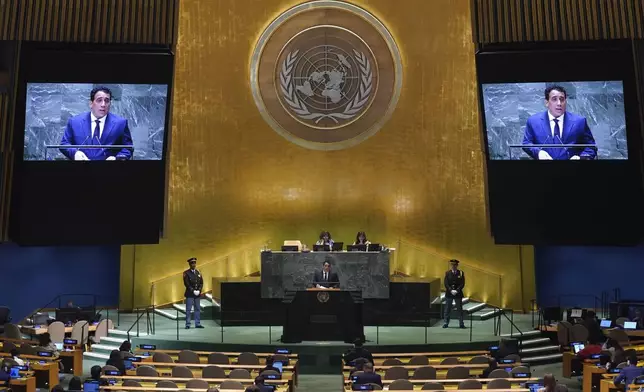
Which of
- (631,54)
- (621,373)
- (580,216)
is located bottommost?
(621,373)

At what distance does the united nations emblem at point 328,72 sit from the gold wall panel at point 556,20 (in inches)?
130

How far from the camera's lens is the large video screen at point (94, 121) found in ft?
60.1

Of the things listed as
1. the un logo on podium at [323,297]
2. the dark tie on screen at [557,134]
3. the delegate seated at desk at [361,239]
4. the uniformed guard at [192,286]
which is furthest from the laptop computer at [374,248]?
the dark tie on screen at [557,134]

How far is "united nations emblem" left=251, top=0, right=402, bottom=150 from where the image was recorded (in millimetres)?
21250

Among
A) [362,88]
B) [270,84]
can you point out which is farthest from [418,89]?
[270,84]

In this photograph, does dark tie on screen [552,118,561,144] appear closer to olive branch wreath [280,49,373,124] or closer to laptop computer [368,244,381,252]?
laptop computer [368,244,381,252]

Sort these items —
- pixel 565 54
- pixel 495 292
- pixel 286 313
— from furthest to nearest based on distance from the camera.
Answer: pixel 495 292, pixel 565 54, pixel 286 313

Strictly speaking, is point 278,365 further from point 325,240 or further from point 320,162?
point 320,162

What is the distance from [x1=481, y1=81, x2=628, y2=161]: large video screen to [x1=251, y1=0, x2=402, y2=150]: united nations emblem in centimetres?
398

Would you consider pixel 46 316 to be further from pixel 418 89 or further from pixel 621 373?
pixel 621 373

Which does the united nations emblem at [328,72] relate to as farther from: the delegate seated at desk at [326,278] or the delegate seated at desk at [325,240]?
the delegate seated at desk at [326,278]

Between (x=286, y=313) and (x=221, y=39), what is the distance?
23.8ft

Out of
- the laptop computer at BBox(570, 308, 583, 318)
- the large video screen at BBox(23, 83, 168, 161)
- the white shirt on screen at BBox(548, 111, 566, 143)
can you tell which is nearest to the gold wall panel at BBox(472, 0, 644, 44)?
the white shirt on screen at BBox(548, 111, 566, 143)

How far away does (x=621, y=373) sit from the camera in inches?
488
